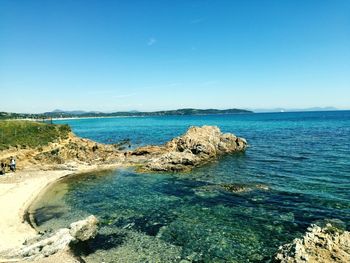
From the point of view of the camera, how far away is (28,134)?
50938 mm

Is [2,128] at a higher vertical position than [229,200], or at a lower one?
higher

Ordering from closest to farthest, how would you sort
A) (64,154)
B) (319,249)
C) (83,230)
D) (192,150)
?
(319,249) → (83,230) → (64,154) → (192,150)

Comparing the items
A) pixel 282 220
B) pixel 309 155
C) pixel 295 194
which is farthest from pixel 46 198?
pixel 309 155

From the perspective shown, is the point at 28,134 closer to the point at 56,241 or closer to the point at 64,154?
the point at 64,154

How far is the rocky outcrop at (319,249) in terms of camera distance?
45.1 ft

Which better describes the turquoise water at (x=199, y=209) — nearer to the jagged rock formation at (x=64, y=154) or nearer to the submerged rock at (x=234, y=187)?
the submerged rock at (x=234, y=187)

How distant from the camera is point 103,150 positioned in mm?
58531

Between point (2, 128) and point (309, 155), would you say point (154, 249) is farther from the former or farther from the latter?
point (2, 128)

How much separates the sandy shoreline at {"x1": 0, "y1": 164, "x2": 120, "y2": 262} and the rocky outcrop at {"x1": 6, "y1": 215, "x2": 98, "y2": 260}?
87 centimetres

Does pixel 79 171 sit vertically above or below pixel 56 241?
below

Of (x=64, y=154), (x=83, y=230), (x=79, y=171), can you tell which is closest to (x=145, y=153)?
(x=64, y=154)

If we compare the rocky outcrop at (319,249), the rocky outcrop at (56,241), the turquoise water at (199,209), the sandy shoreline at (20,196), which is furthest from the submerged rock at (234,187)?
the sandy shoreline at (20,196)

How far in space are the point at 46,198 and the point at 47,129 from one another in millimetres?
26648

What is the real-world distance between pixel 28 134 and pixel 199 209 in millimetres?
37282
